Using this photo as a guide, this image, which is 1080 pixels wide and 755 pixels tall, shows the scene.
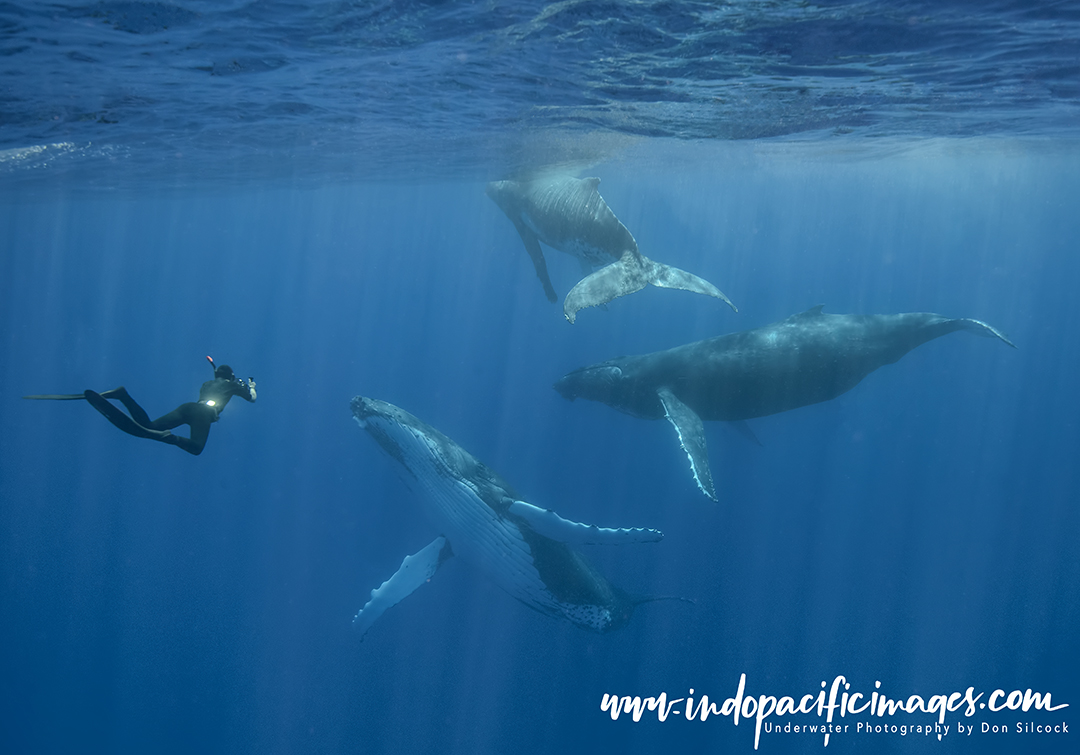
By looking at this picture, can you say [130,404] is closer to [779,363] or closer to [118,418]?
[118,418]

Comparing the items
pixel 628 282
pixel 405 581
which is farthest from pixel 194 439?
pixel 628 282

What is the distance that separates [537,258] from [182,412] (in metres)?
11.9

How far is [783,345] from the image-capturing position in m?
10.9

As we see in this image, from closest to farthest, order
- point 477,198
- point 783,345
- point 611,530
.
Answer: point 611,530 → point 783,345 → point 477,198

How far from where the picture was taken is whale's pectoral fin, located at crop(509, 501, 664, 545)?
8.48 metres

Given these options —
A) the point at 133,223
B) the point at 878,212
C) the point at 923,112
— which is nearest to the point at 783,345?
the point at 923,112

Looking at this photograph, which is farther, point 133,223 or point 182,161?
point 133,223

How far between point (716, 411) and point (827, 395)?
2066 mm

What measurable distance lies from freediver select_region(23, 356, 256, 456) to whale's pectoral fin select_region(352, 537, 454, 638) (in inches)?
205

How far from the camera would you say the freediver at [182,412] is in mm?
6297

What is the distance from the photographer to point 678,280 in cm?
1149

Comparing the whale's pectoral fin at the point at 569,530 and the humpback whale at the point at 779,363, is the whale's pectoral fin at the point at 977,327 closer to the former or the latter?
the humpback whale at the point at 779,363

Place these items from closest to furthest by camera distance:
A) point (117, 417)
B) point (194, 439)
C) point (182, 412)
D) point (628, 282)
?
point (117, 417), point (194, 439), point (182, 412), point (628, 282)

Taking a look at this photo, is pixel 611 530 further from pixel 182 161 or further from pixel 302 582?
pixel 182 161
